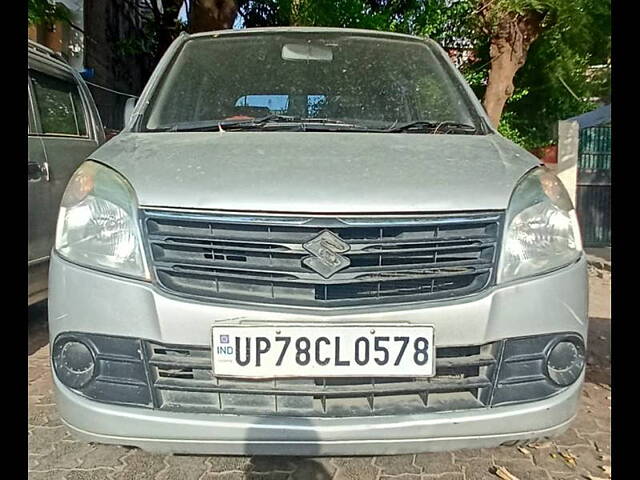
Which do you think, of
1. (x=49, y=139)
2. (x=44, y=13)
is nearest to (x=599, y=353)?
(x=49, y=139)

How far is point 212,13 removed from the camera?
8070 mm

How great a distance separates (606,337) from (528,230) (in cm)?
295

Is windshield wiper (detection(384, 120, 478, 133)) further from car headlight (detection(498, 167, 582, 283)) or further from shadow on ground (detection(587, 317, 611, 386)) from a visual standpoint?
shadow on ground (detection(587, 317, 611, 386))

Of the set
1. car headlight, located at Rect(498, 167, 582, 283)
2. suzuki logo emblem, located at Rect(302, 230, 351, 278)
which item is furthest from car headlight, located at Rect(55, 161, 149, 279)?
car headlight, located at Rect(498, 167, 582, 283)

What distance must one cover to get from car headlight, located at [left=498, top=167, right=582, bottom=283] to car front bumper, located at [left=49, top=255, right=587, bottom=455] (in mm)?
64

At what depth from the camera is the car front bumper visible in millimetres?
1733

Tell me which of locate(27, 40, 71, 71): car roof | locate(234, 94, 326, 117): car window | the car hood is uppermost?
locate(27, 40, 71, 71): car roof

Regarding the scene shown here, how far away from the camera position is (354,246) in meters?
1.79

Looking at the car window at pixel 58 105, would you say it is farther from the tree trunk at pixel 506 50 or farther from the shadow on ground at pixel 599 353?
the tree trunk at pixel 506 50

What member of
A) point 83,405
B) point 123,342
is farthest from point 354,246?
point 83,405

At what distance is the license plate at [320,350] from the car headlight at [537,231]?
363 mm

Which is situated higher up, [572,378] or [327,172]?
[327,172]
